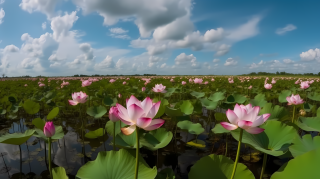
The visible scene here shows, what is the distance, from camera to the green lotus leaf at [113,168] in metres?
0.90

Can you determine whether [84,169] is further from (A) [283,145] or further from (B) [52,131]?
(A) [283,145]

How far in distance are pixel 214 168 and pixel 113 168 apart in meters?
0.60

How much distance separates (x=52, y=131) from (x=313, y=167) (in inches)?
55.9

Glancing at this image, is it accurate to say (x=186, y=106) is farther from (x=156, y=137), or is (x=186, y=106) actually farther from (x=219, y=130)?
(x=156, y=137)

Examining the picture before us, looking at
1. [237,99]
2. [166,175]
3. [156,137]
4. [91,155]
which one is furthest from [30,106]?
[237,99]

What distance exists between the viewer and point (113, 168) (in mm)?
940

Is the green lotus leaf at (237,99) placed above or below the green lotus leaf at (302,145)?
above

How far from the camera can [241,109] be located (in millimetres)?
859

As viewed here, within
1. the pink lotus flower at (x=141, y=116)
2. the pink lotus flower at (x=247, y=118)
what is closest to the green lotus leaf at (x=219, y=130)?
the pink lotus flower at (x=247, y=118)

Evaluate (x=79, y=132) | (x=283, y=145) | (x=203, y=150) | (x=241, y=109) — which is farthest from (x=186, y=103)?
(x=79, y=132)

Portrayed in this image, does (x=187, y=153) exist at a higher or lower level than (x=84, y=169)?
lower

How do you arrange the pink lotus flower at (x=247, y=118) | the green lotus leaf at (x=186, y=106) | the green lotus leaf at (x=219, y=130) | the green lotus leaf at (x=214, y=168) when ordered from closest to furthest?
the pink lotus flower at (x=247, y=118), the green lotus leaf at (x=214, y=168), the green lotus leaf at (x=219, y=130), the green lotus leaf at (x=186, y=106)

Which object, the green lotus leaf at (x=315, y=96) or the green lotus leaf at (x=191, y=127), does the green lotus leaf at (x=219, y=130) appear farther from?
the green lotus leaf at (x=315, y=96)

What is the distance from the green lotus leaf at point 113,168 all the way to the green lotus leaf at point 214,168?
26cm
